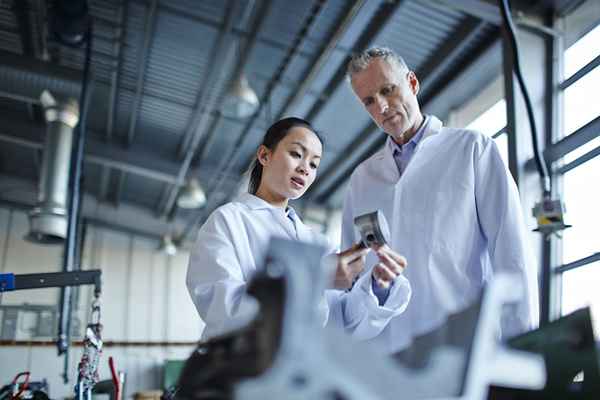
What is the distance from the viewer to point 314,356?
45 cm

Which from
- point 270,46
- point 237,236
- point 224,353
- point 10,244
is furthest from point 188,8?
point 10,244

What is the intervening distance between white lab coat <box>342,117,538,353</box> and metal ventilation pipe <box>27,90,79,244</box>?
499 centimetres

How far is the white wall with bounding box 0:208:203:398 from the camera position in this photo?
10.7 meters

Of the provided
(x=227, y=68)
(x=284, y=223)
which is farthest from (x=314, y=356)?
(x=227, y=68)

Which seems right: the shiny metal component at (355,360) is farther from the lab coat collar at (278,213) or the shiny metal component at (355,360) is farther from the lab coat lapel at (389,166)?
the lab coat lapel at (389,166)

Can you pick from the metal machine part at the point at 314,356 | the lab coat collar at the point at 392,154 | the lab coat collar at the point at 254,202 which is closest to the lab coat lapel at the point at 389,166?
the lab coat collar at the point at 392,154

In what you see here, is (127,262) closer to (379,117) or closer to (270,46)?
(270,46)

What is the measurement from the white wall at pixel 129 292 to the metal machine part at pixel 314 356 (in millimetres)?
10396

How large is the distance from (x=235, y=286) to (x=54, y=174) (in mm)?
5732

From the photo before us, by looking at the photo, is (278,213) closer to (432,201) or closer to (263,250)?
(432,201)

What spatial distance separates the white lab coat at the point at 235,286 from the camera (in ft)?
3.04

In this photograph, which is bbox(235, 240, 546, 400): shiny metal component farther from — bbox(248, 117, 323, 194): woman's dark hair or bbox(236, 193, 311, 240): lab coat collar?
bbox(248, 117, 323, 194): woman's dark hair

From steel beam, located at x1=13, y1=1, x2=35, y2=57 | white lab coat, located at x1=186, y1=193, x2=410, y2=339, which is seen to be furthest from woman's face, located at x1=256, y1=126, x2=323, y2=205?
steel beam, located at x1=13, y1=1, x2=35, y2=57

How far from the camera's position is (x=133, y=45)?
6.53 metres
